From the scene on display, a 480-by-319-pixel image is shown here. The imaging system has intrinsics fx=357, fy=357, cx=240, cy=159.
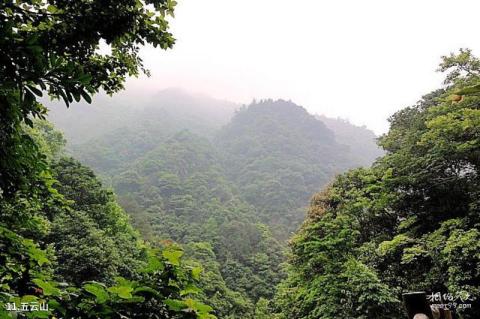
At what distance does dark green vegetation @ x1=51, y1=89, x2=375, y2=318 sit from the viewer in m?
30.0

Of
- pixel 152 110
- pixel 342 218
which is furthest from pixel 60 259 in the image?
pixel 152 110

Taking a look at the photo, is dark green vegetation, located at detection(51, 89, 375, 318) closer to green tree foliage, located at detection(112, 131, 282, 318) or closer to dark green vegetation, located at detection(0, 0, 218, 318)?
green tree foliage, located at detection(112, 131, 282, 318)

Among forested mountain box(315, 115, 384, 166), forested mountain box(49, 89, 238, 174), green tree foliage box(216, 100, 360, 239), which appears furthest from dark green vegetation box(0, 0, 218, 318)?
forested mountain box(315, 115, 384, 166)

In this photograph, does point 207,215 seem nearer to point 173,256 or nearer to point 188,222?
point 188,222

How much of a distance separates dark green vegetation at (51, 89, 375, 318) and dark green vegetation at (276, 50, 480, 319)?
31.0 ft

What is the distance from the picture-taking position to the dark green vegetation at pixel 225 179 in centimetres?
3000

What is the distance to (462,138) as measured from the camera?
10.5 meters

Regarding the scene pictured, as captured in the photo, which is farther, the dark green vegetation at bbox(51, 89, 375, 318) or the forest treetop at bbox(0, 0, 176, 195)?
the dark green vegetation at bbox(51, 89, 375, 318)

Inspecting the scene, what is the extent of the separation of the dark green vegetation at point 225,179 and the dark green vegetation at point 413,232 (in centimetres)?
945

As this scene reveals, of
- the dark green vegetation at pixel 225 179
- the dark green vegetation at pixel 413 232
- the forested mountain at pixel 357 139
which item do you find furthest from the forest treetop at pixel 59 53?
the forested mountain at pixel 357 139

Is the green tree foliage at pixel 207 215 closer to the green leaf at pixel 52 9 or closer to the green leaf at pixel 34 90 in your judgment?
the green leaf at pixel 52 9

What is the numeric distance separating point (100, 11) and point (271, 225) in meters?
45.7

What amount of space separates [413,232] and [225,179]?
4933 centimetres

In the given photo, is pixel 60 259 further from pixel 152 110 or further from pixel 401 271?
pixel 152 110
